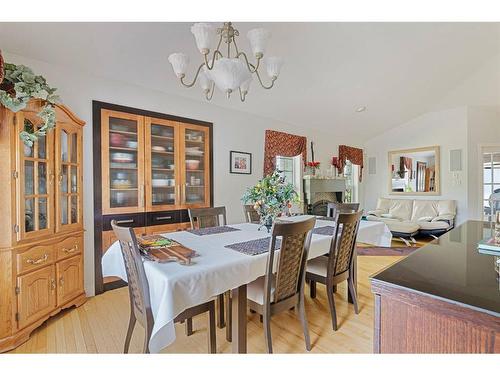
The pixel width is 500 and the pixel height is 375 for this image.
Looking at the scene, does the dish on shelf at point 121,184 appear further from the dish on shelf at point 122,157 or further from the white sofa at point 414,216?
the white sofa at point 414,216

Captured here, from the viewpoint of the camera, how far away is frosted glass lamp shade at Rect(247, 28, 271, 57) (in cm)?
169

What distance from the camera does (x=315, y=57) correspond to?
10.5 ft

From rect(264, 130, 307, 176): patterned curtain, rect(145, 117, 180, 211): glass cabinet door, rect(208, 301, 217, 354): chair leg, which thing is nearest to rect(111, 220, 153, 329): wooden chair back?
rect(208, 301, 217, 354): chair leg

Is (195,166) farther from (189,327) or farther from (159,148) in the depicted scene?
→ (189,327)

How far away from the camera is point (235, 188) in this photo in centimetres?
409

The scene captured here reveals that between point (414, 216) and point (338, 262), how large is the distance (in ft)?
14.4

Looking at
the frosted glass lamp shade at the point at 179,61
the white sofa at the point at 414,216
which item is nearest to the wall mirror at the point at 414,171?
the white sofa at the point at 414,216

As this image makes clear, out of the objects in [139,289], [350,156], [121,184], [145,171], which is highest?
[350,156]

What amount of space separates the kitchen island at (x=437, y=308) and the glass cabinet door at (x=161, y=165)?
2.79 metres

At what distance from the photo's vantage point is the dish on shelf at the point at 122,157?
297 cm

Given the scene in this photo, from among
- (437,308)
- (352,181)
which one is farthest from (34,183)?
(352,181)

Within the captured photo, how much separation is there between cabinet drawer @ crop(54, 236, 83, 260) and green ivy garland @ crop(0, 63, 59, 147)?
2.88 feet
